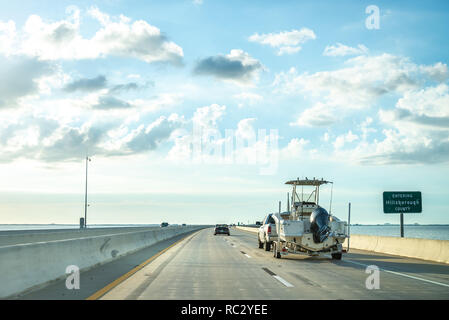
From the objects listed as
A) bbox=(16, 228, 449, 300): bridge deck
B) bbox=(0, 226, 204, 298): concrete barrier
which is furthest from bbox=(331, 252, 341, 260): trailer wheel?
bbox=(0, 226, 204, 298): concrete barrier

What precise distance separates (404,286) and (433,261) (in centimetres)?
873

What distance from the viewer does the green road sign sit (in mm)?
27172

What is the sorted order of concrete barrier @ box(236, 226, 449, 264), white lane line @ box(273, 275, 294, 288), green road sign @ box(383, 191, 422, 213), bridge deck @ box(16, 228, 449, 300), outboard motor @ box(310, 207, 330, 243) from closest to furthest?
bridge deck @ box(16, 228, 449, 300), white lane line @ box(273, 275, 294, 288), outboard motor @ box(310, 207, 330, 243), concrete barrier @ box(236, 226, 449, 264), green road sign @ box(383, 191, 422, 213)

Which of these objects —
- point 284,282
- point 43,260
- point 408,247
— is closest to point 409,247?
point 408,247

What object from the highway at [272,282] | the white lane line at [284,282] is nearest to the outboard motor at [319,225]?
the highway at [272,282]

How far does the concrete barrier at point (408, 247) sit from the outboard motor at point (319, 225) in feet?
15.5

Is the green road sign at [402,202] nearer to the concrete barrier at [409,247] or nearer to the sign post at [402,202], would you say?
the sign post at [402,202]

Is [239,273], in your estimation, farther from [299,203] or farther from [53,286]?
[299,203]

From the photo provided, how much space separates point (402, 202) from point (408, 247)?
6.02 m

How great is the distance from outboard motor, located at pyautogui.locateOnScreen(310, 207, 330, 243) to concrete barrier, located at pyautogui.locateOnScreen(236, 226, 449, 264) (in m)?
4.73

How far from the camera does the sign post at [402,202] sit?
27172 millimetres

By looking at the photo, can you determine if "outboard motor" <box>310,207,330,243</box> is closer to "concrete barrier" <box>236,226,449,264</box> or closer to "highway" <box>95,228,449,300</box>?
"highway" <box>95,228,449,300</box>

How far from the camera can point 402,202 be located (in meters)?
27.2
